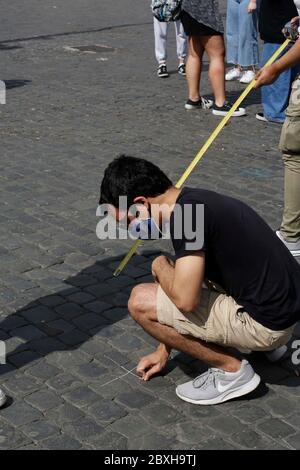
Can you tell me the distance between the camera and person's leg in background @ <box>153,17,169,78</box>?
34.1 feet

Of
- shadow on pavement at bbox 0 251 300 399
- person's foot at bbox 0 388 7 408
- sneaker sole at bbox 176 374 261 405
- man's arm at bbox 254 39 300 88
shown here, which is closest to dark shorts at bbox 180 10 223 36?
man's arm at bbox 254 39 300 88

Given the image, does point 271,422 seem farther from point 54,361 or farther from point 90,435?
point 54,361

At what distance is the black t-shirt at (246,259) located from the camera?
11.6 feet

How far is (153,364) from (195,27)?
5412 mm

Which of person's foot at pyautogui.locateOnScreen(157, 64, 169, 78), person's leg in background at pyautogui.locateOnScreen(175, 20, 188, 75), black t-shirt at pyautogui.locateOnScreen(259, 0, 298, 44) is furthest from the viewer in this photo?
person's leg in background at pyautogui.locateOnScreen(175, 20, 188, 75)

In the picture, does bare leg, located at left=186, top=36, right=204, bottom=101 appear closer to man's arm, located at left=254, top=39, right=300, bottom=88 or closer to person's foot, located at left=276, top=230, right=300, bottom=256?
man's arm, located at left=254, top=39, right=300, bottom=88

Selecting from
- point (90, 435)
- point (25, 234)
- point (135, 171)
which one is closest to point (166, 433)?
point (90, 435)

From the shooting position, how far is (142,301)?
12.5 ft

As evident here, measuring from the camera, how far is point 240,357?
4.12 meters

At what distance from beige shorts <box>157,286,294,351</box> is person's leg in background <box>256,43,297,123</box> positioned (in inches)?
196

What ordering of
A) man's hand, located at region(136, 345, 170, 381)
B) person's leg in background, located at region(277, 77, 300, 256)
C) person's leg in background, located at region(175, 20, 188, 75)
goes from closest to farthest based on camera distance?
1. man's hand, located at region(136, 345, 170, 381)
2. person's leg in background, located at region(277, 77, 300, 256)
3. person's leg in background, located at region(175, 20, 188, 75)

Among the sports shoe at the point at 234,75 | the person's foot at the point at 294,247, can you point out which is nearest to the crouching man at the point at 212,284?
the person's foot at the point at 294,247

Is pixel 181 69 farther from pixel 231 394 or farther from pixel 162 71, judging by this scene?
pixel 231 394

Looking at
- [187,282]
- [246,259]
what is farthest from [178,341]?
[246,259]
